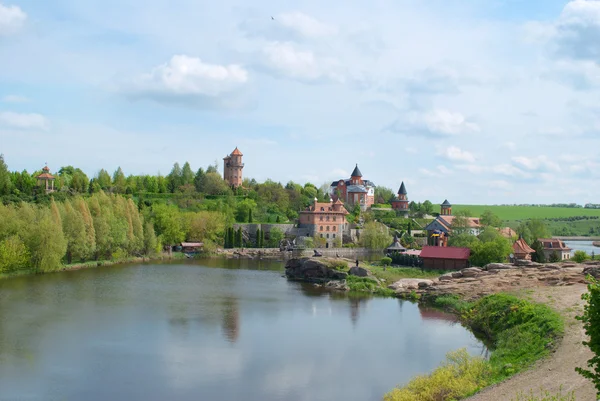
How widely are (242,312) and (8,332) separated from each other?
34.3ft

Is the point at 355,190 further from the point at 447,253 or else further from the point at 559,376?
the point at 559,376

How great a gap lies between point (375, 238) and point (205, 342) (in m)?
43.8

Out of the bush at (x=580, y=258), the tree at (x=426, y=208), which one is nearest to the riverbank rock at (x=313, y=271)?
the bush at (x=580, y=258)

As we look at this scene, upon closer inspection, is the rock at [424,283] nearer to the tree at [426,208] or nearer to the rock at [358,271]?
the rock at [358,271]

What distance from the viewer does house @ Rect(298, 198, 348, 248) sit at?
65312 mm

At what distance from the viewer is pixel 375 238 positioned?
63750 millimetres

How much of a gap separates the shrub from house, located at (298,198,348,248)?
46.9 m

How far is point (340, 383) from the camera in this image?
1755cm

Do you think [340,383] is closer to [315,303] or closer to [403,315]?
[403,315]

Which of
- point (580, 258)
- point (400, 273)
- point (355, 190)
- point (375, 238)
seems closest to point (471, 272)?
point (400, 273)

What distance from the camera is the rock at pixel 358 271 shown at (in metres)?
38.6

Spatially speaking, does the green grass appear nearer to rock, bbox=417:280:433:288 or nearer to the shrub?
rock, bbox=417:280:433:288

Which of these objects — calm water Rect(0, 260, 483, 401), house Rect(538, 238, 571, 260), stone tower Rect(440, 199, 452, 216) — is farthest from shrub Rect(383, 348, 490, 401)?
stone tower Rect(440, 199, 452, 216)

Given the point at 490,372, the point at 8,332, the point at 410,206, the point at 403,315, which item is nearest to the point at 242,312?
the point at 403,315
